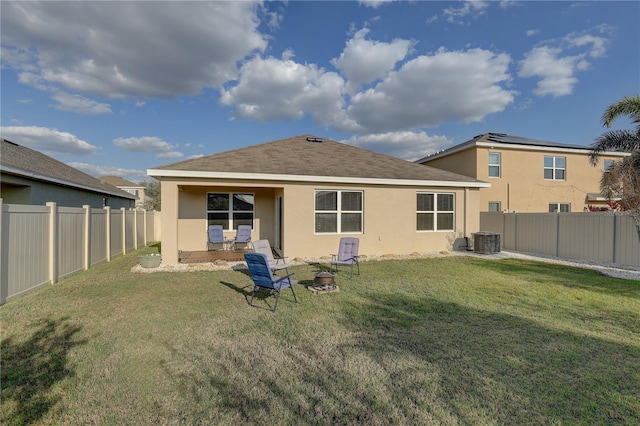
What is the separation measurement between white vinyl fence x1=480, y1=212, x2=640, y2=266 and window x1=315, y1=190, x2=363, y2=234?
24.9 ft

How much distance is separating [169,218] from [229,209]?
11.1 ft

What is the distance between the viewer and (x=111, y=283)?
6918 mm

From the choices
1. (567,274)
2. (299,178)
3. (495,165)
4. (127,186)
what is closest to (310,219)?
(299,178)

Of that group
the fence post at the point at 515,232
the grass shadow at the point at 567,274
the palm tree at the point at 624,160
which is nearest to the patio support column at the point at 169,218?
the grass shadow at the point at 567,274

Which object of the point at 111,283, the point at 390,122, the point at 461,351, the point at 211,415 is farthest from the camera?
the point at 390,122

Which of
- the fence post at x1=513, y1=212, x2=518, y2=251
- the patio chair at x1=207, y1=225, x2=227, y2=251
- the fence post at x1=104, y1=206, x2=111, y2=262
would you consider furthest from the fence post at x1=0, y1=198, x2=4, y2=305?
the fence post at x1=513, y1=212, x2=518, y2=251

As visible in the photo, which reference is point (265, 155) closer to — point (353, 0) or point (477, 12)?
point (353, 0)

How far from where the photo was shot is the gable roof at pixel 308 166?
30.6ft

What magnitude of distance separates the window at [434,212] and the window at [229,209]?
7196 millimetres

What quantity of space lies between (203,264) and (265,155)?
5010 millimetres

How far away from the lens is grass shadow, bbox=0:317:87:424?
8.02ft

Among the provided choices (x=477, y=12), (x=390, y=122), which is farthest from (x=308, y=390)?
(x=390, y=122)

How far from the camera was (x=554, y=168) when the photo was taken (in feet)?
58.1

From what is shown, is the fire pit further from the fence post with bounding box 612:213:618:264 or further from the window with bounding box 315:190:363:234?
the fence post with bounding box 612:213:618:264
